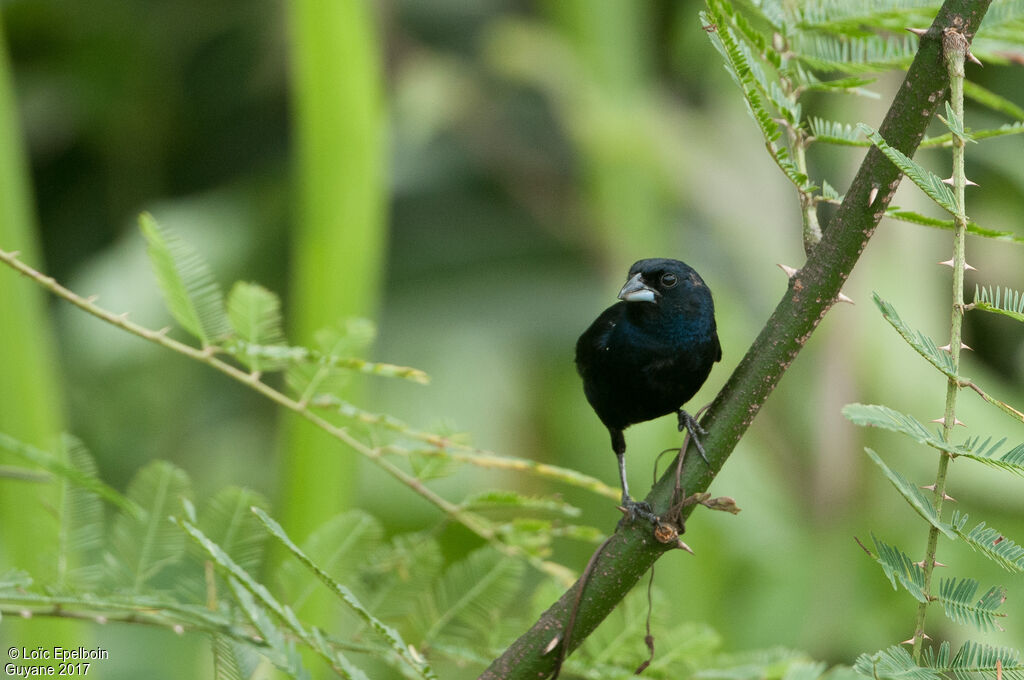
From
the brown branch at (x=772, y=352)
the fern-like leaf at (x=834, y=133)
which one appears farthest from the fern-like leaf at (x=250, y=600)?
the fern-like leaf at (x=834, y=133)

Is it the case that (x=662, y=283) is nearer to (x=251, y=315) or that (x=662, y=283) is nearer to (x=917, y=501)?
A: (x=251, y=315)

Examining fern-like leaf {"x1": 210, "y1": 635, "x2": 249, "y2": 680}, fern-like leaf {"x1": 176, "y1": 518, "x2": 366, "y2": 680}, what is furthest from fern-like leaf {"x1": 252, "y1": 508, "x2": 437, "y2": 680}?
fern-like leaf {"x1": 210, "y1": 635, "x2": 249, "y2": 680}

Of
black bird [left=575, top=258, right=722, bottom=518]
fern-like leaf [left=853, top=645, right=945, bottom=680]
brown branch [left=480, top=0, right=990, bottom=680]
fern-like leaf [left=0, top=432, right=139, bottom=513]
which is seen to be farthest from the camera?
black bird [left=575, top=258, right=722, bottom=518]

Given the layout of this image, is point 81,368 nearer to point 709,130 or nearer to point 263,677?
point 709,130

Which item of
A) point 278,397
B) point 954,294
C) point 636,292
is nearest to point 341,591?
point 278,397

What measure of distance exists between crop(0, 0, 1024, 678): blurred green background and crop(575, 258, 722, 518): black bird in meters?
0.94

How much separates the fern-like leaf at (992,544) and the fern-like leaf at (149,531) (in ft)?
3.54

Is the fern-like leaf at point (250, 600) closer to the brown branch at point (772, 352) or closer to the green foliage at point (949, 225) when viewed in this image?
the brown branch at point (772, 352)

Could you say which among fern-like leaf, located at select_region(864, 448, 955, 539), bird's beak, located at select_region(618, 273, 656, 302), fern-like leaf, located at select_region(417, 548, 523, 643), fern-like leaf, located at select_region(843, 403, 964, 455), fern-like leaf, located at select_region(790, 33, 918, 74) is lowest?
fern-like leaf, located at select_region(417, 548, 523, 643)

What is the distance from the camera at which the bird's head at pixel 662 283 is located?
6.13 ft

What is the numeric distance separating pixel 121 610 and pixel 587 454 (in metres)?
3.29

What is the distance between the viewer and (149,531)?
4.96 feet

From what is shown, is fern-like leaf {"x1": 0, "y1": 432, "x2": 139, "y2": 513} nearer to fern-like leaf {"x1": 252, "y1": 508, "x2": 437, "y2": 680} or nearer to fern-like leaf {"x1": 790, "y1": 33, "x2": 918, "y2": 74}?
fern-like leaf {"x1": 252, "y1": 508, "x2": 437, "y2": 680}

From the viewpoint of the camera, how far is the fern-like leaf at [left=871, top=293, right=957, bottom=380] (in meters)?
1.01
